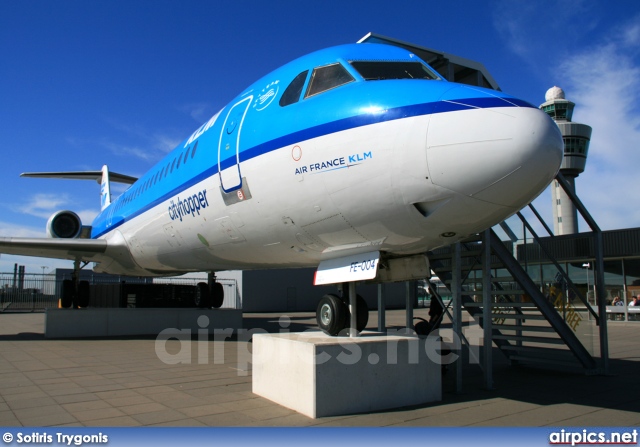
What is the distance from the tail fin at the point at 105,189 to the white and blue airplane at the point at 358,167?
16.5 metres

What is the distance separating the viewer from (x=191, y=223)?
9781mm

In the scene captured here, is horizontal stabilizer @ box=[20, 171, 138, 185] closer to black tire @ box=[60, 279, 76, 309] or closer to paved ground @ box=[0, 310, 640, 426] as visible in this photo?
black tire @ box=[60, 279, 76, 309]

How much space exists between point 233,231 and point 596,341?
537 inches

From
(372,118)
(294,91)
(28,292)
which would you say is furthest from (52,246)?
(28,292)

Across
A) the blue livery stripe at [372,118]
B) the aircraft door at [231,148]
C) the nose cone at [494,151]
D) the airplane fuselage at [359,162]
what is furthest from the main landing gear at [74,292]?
the nose cone at [494,151]

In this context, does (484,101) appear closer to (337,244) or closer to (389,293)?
(337,244)

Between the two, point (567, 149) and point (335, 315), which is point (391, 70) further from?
point (567, 149)

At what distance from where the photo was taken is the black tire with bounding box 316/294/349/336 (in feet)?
23.7

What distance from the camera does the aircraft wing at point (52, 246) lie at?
16.1 meters

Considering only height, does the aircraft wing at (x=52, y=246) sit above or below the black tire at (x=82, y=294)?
above

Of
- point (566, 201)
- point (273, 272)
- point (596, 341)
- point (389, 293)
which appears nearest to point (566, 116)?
point (566, 201)

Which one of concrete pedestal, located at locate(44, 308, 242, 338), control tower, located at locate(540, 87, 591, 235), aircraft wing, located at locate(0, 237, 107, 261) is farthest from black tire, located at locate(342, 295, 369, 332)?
control tower, located at locate(540, 87, 591, 235)

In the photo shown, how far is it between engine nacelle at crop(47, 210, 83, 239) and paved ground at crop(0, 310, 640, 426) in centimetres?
930

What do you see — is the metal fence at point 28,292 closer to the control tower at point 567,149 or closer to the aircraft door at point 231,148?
the aircraft door at point 231,148
